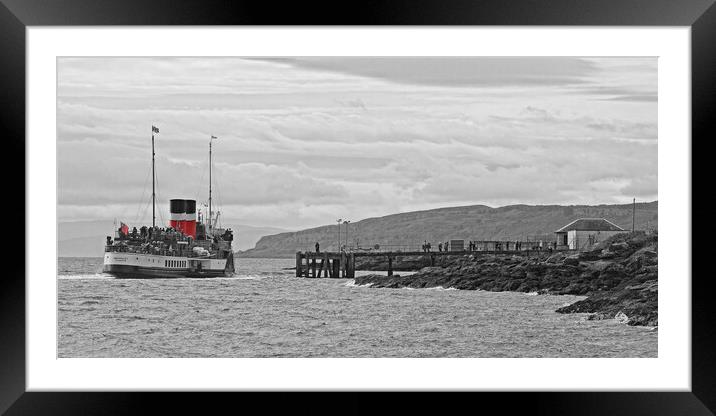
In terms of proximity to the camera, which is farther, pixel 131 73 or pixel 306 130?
pixel 306 130

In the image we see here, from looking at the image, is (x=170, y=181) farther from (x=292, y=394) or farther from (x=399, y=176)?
(x=292, y=394)

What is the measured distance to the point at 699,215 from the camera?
448 cm

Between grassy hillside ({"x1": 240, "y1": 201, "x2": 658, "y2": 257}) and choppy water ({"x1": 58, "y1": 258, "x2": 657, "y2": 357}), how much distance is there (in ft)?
4.61

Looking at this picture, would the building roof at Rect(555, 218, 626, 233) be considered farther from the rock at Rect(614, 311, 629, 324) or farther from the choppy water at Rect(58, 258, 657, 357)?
the rock at Rect(614, 311, 629, 324)

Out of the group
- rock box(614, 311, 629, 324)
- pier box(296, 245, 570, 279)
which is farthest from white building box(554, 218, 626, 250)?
rock box(614, 311, 629, 324)

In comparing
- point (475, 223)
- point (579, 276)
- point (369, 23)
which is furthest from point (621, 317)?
point (369, 23)

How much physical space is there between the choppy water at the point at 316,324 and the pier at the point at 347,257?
A: 983 millimetres

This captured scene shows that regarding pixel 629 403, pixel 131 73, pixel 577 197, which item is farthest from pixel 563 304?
pixel 629 403

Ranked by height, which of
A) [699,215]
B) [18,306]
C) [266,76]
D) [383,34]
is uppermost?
[266,76]

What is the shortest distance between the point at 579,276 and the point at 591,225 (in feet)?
11.5

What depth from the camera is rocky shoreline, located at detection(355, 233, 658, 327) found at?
49.8 feet

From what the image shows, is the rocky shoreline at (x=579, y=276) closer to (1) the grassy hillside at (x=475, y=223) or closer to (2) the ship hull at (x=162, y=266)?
(1) the grassy hillside at (x=475, y=223)

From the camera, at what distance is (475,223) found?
52.6ft

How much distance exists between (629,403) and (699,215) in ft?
3.27
